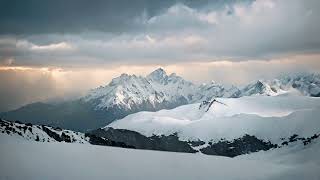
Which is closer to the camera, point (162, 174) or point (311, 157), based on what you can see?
point (162, 174)

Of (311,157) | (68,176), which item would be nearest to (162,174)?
(68,176)

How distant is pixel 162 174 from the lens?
98250 millimetres

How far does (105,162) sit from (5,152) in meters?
20.6

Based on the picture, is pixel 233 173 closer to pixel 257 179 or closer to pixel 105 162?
pixel 257 179

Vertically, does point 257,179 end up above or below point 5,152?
below

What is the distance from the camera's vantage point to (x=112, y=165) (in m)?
101

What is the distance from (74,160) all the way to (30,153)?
9.93m

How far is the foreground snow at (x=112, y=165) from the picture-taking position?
90.2 meters

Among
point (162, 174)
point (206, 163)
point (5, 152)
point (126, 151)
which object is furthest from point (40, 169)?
point (206, 163)

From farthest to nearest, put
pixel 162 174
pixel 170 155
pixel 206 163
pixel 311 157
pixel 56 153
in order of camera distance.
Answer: pixel 311 157
pixel 170 155
pixel 206 163
pixel 56 153
pixel 162 174

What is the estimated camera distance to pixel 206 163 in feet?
382

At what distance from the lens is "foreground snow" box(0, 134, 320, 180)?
9019 cm

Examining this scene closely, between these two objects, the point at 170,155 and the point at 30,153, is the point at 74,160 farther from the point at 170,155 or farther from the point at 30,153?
the point at 170,155

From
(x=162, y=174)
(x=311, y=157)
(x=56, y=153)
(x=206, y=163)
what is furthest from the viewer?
(x=311, y=157)
